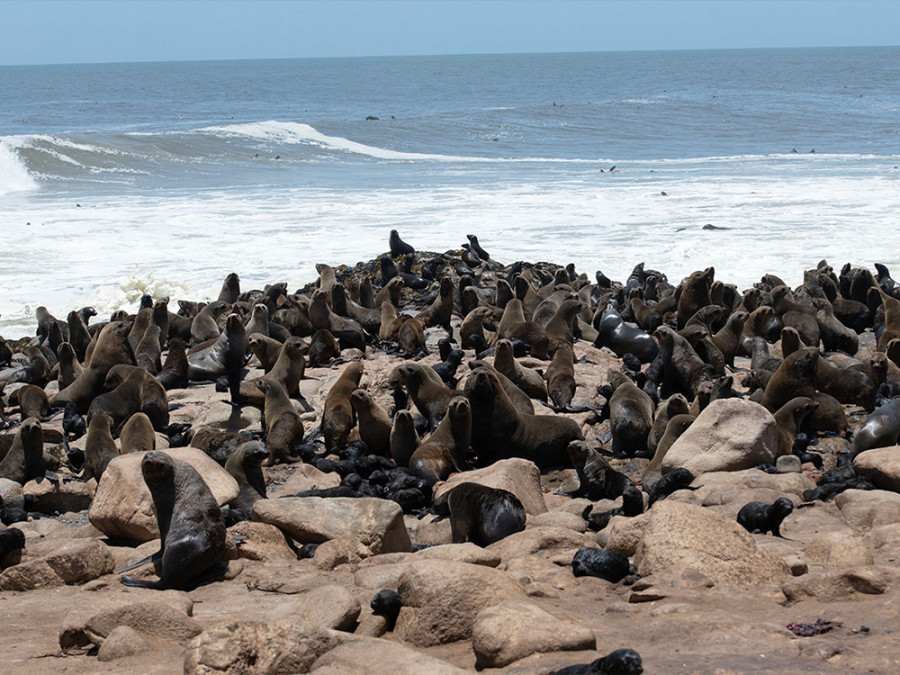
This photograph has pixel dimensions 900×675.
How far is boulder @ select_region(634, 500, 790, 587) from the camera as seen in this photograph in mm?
5352

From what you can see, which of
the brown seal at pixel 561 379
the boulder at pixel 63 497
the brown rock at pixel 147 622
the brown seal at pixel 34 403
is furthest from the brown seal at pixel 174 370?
the brown rock at pixel 147 622

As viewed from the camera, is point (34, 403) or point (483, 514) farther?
point (34, 403)

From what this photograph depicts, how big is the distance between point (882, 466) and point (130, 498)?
17.9ft

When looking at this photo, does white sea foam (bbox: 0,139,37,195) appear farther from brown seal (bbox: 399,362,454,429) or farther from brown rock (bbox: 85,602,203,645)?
brown rock (bbox: 85,602,203,645)

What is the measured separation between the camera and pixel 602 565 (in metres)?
5.66

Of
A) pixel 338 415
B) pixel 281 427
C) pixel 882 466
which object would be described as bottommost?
pixel 281 427

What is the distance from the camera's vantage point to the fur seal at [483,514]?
6.70 m

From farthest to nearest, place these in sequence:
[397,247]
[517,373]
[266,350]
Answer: [397,247], [266,350], [517,373]

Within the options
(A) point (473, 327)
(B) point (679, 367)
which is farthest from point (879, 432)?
(A) point (473, 327)

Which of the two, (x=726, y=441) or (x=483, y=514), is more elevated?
(x=726, y=441)

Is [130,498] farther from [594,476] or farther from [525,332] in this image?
[525,332]

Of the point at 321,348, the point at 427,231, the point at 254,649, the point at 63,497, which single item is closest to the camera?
the point at 254,649

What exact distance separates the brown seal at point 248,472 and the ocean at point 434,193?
379 inches

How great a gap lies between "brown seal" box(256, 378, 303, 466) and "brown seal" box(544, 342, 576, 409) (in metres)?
2.64
